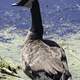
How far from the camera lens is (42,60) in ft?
30.0

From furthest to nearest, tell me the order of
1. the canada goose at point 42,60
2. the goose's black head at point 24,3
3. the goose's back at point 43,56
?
the goose's black head at point 24,3 < the goose's back at point 43,56 < the canada goose at point 42,60

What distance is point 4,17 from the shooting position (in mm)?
15883

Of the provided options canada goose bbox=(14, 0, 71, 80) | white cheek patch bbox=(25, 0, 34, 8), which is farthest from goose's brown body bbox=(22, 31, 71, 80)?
white cheek patch bbox=(25, 0, 34, 8)

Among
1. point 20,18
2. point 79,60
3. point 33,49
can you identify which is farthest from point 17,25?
point 33,49

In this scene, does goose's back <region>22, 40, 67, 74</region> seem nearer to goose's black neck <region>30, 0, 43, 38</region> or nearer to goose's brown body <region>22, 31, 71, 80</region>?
goose's brown body <region>22, 31, 71, 80</region>

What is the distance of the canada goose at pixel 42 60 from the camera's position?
888 cm

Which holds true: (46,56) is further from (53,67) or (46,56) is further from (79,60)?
(79,60)

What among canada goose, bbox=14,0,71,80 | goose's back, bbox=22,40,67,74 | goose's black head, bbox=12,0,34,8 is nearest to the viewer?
canada goose, bbox=14,0,71,80

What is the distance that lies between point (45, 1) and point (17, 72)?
21.4 feet

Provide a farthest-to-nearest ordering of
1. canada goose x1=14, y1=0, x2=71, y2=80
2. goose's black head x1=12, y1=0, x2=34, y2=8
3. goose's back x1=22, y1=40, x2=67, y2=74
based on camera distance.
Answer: goose's black head x1=12, y1=0, x2=34, y2=8
goose's back x1=22, y1=40, x2=67, y2=74
canada goose x1=14, y1=0, x2=71, y2=80

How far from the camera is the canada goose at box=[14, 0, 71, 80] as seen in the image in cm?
888

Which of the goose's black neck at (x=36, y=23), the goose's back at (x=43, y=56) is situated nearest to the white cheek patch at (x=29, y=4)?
the goose's black neck at (x=36, y=23)

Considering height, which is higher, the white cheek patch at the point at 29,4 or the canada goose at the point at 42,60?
the white cheek patch at the point at 29,4

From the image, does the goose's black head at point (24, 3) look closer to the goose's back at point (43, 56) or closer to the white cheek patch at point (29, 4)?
the white cheek patch at point (29, 4)
